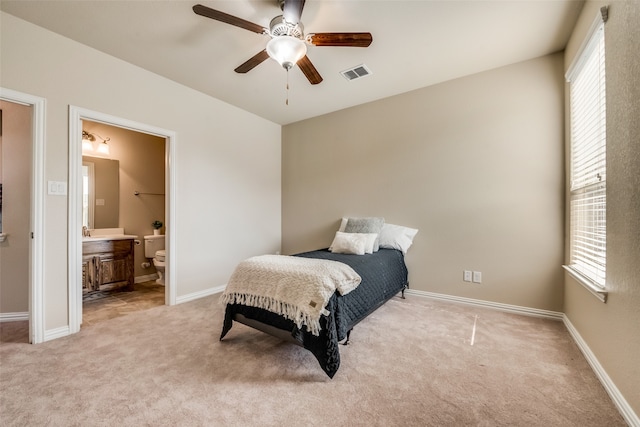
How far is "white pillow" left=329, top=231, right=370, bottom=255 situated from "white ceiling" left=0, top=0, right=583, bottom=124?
5.98 feet

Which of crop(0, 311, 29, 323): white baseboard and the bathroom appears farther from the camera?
the bathroom

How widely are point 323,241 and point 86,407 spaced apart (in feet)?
10.2

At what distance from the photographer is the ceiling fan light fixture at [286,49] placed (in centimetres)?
185

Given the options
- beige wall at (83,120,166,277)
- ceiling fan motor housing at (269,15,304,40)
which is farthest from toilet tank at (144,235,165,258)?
ceiling fan motor housing at (269,15,304,40)

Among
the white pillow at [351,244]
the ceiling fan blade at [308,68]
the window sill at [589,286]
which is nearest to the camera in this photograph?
the window sill at [589,286]

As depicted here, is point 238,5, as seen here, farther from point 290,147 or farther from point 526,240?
point 526,240

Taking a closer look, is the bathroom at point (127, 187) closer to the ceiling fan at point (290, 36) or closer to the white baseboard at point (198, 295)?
the white baseboard at point (198, 295)

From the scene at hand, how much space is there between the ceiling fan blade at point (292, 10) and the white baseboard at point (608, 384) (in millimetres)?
2901

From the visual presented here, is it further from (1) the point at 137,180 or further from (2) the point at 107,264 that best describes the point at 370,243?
(1) the point at 137,180

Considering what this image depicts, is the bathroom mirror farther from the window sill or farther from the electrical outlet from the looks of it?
the window sill

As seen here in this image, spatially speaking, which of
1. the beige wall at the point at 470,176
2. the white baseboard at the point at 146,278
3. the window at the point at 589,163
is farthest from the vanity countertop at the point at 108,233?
the window at the point at 589,163

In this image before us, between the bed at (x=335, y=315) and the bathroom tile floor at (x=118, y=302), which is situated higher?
the bed at (x=335, y=315)

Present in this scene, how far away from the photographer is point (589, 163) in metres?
2.06

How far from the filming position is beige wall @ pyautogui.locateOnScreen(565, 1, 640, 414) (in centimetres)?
132
